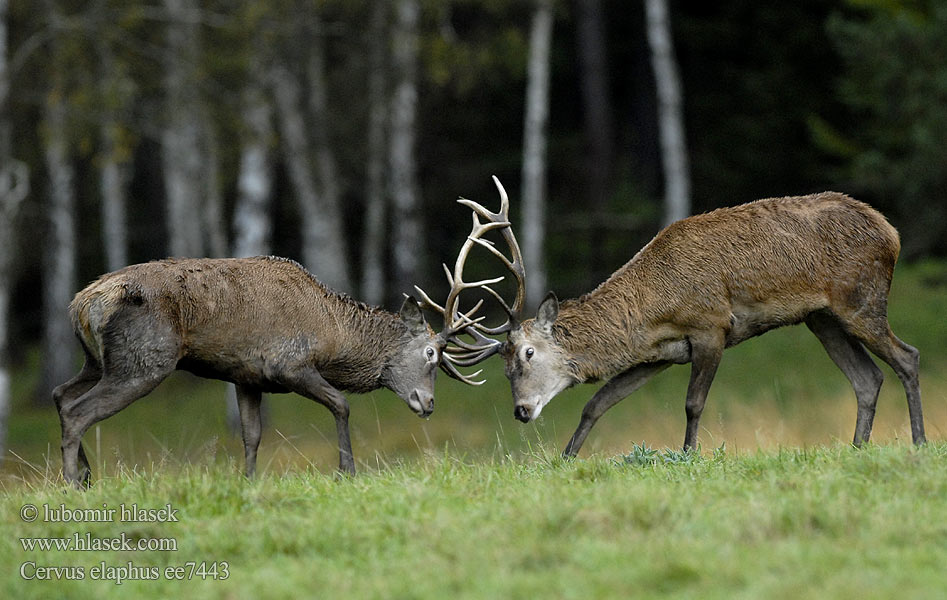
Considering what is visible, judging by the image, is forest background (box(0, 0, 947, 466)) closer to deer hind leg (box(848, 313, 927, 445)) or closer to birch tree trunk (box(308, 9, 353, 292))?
birch tree trunk (box(308, 9, 353, 292))

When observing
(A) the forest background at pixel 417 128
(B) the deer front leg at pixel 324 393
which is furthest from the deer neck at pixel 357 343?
(A) the forest background at pixel 417 128

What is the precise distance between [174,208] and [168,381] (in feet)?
13.9

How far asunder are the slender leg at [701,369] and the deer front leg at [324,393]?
2502 millimetres

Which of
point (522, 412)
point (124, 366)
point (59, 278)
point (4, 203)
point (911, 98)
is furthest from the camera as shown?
point (59, 278)

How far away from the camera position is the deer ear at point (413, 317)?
Answer: 930 centimetres

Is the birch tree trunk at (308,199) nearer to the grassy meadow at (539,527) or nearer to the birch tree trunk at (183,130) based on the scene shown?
the birch tree trunk at (183,130)

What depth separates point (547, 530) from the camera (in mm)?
5570

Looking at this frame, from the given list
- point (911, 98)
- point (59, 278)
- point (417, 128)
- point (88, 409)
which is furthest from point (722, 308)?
point (417, 128)

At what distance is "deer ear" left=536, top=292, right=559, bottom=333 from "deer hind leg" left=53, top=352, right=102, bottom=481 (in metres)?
3.31

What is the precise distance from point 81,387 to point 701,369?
176 inches

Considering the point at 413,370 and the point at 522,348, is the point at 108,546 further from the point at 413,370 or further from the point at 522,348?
the point at 522,348

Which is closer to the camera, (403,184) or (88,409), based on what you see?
(88,409)

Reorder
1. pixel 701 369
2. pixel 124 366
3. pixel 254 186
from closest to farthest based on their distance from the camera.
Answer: pixel 124 366 → pixel 701 369 → pixel 254 186

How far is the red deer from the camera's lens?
8758 mm
